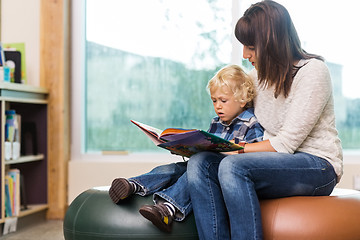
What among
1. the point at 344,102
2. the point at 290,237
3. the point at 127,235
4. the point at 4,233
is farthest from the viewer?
the point at 344,102

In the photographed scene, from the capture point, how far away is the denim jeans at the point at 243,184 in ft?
5.44

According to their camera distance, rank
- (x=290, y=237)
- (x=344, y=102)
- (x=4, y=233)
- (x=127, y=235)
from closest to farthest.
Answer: (x=290, y=237) → (x=127, y=235) → (x=4, y=233) → (x=344, y=102)

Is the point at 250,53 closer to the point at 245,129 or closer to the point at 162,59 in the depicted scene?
the point at 245,129

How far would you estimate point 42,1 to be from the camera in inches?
136

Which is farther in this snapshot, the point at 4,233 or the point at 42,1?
the point at 42,1

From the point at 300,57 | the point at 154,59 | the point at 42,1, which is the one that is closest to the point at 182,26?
the point at 154,59

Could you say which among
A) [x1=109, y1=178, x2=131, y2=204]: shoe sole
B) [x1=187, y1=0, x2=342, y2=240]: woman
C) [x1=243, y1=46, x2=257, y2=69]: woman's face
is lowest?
[x1=109, y1=178, x2=131, y2=204]: shoe sole

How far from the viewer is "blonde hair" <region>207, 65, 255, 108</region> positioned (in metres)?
2.11

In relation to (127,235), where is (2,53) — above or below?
above

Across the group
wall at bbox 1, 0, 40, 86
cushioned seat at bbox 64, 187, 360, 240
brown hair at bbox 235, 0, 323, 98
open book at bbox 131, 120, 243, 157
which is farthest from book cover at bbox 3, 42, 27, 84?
brown hair at bbox 235, 0, 323, 98

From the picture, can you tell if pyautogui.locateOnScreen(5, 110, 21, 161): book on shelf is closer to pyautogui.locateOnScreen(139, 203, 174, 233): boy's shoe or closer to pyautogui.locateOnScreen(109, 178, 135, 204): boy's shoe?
pyautogui.locateOnScreen(109, 178, 135, 204): boy's shoe

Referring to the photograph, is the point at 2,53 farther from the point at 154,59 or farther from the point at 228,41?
the point at 228,41

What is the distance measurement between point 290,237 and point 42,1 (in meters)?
2.54

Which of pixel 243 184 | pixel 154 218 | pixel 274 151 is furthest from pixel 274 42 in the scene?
pixel 154 218
